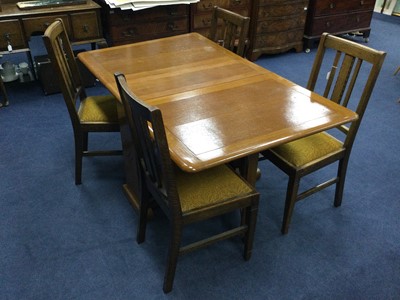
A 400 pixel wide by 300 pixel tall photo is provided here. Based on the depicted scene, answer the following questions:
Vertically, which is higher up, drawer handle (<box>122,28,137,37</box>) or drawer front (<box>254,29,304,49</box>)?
drawer handle (<box>122,28,137,37</box>)

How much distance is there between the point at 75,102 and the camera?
1.87 metres

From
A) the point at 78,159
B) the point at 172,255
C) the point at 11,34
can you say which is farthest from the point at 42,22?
the point at 172,255

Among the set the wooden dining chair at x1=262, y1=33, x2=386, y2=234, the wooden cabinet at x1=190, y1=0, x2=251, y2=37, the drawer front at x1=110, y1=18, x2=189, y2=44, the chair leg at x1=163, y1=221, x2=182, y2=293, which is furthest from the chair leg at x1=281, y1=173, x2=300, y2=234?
the wooden cabinet at x1=190, y1=0, x2=251, y2=37

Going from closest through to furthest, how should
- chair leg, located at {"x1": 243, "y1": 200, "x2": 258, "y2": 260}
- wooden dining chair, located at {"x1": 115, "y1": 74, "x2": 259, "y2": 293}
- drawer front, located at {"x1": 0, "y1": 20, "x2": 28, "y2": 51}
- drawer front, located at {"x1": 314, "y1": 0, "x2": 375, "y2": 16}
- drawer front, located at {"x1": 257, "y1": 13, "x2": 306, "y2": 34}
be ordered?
wooden dining chair, located at {"x1": 115, "y1": 74, "x2": 259, "y2": 293}, chair leg, located at {"x1": 243, "y1": 200, "x2": 258, "y2": 260}, drawer front, located at {"x1": 0, "y1": 20, "x2": 28, "y2": 51}, drawer front, located at {"x1": 257, "y1": 13, "x2": 306, "y2": 34}, drawer front, located at {"x1": 314, "y1": 0, "x2": 375, "y2": 16}

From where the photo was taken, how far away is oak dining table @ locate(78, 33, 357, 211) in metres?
1.22

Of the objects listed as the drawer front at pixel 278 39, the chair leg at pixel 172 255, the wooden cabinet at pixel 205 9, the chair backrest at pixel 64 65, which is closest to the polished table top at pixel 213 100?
the chair backrest at pixel 64 65

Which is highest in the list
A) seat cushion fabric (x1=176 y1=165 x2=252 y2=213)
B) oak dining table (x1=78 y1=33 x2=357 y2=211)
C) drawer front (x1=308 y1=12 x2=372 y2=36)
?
oak dining table (x1=78 y1=33 x2=357 y2=211)

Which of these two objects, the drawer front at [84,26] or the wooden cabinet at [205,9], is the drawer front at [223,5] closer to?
the wooden cabinet at [205,9]

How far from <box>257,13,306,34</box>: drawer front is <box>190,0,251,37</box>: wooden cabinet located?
0.28 meters

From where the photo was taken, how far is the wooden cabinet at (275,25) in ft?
11.6

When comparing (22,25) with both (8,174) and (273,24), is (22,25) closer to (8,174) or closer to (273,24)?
(8,174)

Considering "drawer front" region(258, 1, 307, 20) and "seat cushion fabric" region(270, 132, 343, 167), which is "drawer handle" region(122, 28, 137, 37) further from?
"seat cushion fabric" region(270, 132, 343, 167)

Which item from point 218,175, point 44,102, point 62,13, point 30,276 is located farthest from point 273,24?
point 30,276

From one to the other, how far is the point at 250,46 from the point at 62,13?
1.83 meters
